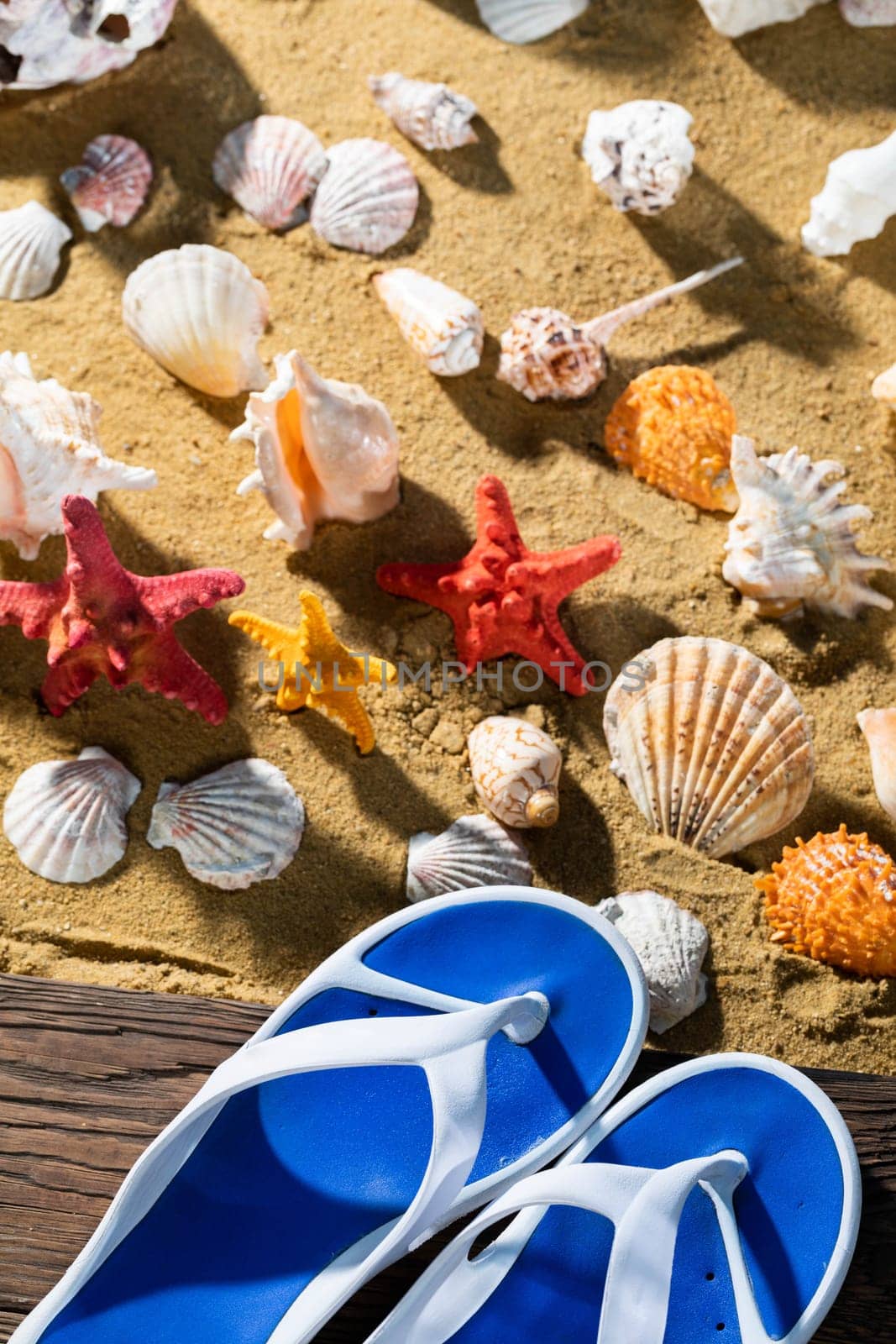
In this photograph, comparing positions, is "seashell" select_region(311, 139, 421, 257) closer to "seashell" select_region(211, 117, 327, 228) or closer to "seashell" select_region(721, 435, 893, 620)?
"seashell" select_region(211, 117, 327, 228)

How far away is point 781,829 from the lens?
1.88 metres

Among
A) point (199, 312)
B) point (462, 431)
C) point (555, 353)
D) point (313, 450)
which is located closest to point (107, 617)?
point (313, 450)

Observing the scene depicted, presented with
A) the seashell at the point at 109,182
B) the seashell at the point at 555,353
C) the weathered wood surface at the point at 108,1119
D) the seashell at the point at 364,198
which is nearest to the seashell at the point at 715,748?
the weathered wood surface at the point at 108,1119

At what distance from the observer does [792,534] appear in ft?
6.23

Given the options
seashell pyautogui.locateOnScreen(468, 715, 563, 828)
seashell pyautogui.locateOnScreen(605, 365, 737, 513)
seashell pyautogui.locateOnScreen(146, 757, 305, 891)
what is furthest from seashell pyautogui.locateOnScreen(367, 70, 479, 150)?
seashell pyautogui.locateOnScreen(146, 757, 305, 891)

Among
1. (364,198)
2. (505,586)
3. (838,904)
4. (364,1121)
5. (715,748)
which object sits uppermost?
(364,198)

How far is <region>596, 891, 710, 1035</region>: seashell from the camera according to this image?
1.74 m

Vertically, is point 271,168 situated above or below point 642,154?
below

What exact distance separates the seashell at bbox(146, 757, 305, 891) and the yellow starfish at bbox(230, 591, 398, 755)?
0.50 feet

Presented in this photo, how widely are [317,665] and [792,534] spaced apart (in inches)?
32.2

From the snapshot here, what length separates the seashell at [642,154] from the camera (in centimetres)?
205

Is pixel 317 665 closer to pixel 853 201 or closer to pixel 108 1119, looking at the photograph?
pixel 108 1119

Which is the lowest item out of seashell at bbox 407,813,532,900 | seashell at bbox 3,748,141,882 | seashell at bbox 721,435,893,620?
seashell at bbox 3,748,141,882

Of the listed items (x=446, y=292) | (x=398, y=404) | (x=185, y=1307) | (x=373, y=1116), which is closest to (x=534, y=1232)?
(x=373, y=1116)
